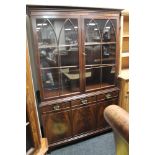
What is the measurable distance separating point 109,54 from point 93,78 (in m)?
0.44

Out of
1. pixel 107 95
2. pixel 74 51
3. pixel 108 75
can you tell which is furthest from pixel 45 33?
pixel 107 95

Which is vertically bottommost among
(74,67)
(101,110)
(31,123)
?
(101,110)

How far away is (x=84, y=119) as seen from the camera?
2326 millimetres

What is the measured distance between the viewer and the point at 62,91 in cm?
221

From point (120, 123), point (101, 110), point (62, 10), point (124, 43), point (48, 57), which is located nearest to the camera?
point (120, 123)

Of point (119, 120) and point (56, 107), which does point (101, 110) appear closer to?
point (56, 107)

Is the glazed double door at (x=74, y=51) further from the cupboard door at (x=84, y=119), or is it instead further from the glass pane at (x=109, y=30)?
the cupboard door at (x=84, y=119)

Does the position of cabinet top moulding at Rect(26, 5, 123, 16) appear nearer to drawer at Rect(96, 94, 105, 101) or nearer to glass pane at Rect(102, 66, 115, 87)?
glass pane at Rect(102, 66, 115, 87)

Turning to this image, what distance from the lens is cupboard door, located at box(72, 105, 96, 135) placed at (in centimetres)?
226

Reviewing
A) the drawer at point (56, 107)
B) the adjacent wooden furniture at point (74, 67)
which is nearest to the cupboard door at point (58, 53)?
the adjacent wooden furniture at point (74, 67)

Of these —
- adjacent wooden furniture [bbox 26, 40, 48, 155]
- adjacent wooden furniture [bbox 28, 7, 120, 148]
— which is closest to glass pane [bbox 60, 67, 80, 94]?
adjacent wooden furniture [bbox 28, 7, 120, 148]
